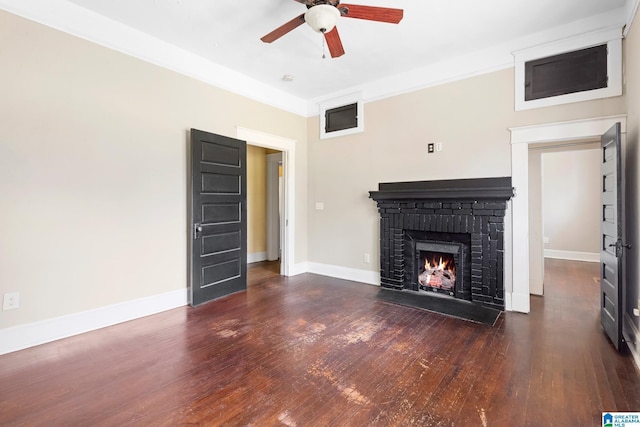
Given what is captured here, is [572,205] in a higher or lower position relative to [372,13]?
lower

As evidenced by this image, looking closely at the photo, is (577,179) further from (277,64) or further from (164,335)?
(164,335)

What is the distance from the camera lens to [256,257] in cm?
657

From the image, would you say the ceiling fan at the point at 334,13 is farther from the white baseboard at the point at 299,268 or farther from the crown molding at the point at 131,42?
the white baseboard at the point at 299,268

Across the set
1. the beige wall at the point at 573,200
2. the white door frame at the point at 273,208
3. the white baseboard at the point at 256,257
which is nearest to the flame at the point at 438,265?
the white door frame at the point at 273,208

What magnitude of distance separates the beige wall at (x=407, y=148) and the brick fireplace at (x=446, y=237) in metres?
0.24

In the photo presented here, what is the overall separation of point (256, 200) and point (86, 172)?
3812mm

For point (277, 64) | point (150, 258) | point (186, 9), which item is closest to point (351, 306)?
point (150, 258)

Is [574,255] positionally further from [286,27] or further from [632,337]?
[286,27]

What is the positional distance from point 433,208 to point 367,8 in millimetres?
2529

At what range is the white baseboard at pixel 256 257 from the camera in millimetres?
6423

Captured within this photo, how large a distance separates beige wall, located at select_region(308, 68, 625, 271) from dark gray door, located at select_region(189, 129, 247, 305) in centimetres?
153

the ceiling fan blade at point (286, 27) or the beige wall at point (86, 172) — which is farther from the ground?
the ceiling fan blade at point (286, 27)

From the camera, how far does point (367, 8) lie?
2.28m

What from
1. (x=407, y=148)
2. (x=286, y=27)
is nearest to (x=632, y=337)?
(x=407, y=148)
